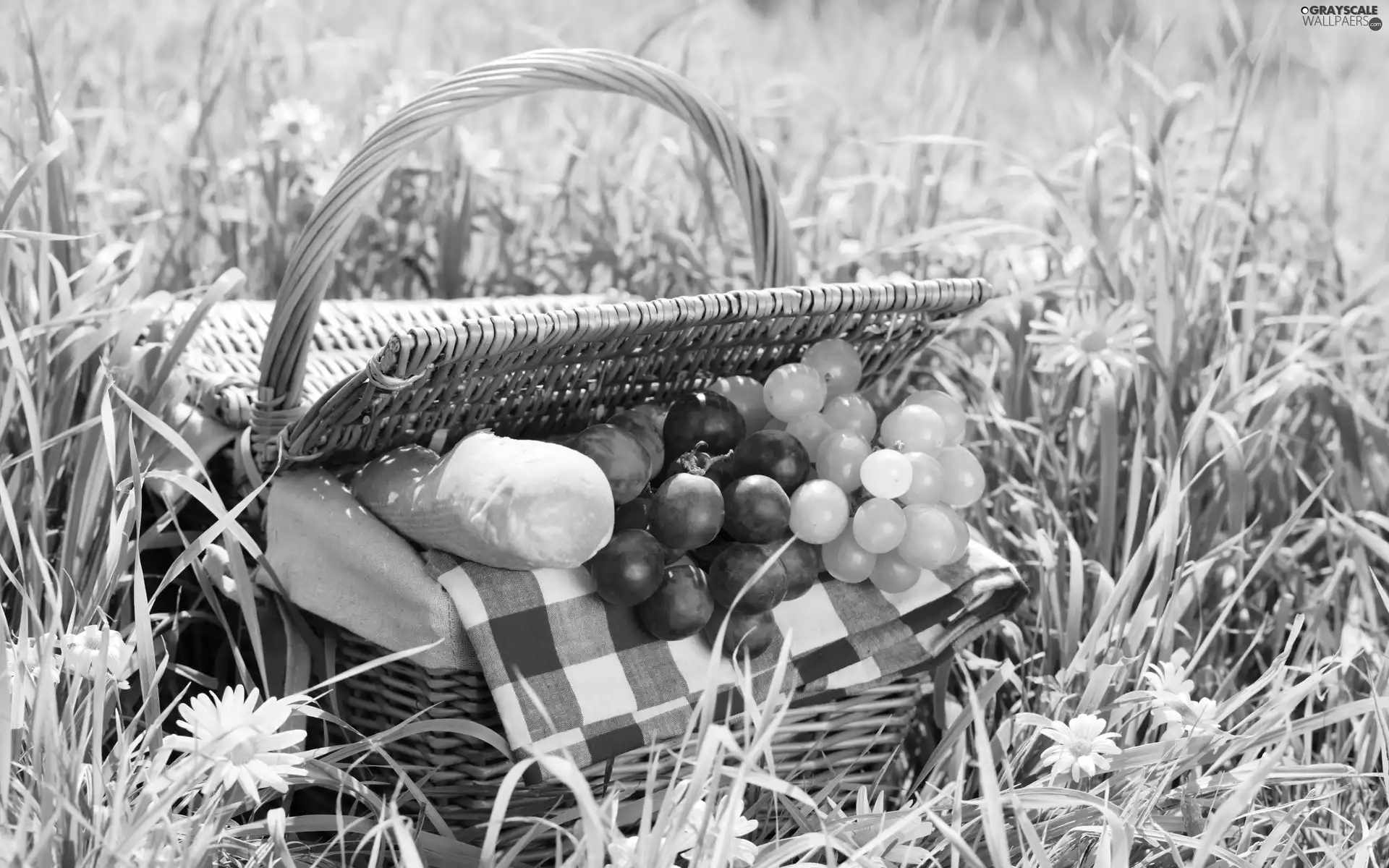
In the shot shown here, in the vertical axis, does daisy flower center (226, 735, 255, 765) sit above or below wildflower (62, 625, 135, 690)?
below

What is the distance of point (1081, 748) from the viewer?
41.3 inches

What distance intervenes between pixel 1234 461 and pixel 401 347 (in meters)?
0.99

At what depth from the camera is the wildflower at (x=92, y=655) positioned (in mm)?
921

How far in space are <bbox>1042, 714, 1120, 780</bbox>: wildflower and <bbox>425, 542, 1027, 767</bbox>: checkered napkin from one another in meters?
0.18

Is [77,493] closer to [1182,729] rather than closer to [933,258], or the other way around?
[1182,729]

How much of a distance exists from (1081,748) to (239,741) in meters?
0.71

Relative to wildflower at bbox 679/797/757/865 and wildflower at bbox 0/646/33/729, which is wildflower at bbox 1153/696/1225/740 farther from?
wildflower at bbox 0/646/33/729

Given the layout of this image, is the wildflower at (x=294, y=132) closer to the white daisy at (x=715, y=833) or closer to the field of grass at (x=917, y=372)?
the field of grass at (x=917, y=372)

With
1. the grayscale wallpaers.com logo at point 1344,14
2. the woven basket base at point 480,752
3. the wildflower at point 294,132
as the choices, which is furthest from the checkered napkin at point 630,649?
the grayscale wallpaers.com logo at point 1344,14

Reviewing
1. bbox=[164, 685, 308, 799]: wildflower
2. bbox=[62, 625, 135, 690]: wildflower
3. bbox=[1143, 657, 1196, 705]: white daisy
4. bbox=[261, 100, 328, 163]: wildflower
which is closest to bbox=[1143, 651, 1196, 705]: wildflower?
bbox=[1143, 657, 1196, 705]: white daisy

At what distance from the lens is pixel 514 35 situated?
3035mm

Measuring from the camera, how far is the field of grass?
95 cm

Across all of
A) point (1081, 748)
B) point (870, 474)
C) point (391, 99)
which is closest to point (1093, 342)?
point (870, 474)

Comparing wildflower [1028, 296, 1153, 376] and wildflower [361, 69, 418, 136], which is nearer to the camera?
wildflower [1028, 296, 1153, 376]
